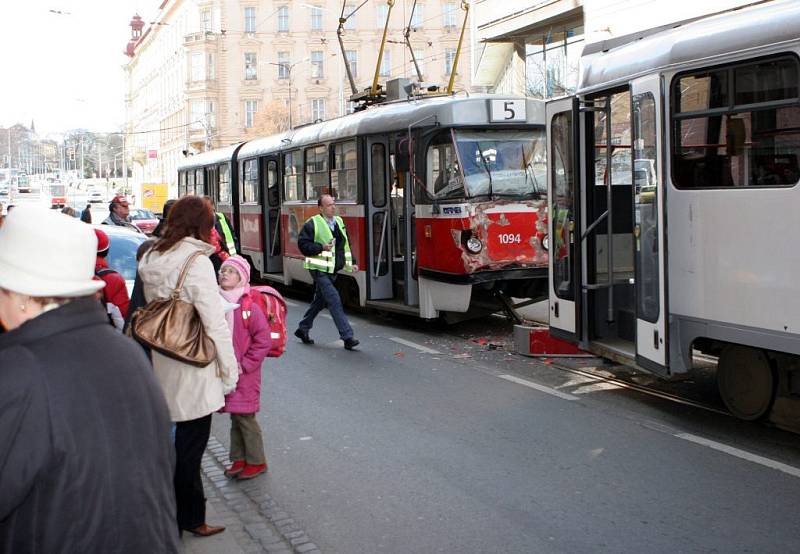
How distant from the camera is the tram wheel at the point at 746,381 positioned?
7.37 meters

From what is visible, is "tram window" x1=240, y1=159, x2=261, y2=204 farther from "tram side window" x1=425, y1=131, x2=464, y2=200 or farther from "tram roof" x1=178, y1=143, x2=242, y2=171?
"tram side window" x1=425, y1=131, x2=464, y2=200

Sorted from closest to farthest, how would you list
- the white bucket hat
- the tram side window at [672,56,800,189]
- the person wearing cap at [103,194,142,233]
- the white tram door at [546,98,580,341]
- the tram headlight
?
1. the white bucket hat
2. the tram side window at [672,56,800,189]
3. the white tram door at [546,98,580,341]
4. the tram headlight
5. the person wearing cap at [103,194,142,233]

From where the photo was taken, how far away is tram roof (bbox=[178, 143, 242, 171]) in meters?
22.8

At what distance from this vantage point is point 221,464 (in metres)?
7.13

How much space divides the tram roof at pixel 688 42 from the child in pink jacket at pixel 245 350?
3.67m

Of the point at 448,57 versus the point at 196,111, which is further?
the point at 196,111

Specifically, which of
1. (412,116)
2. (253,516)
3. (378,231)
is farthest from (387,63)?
(253,516)

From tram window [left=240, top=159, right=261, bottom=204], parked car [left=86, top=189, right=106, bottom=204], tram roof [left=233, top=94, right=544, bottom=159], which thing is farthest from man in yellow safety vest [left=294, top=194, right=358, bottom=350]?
parked car [left=86, top=189, right=106, bottom=204]

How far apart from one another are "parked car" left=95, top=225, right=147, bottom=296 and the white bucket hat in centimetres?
684

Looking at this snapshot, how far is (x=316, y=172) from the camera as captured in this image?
53.7ft

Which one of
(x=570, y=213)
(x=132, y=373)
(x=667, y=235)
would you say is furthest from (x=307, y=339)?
(x=132, y=373)

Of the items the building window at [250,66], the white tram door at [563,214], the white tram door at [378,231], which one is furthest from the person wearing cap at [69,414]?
the building window at [250,66]

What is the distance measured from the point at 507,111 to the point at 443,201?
4.51 ft

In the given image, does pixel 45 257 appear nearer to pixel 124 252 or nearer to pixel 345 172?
pixel 124 252
